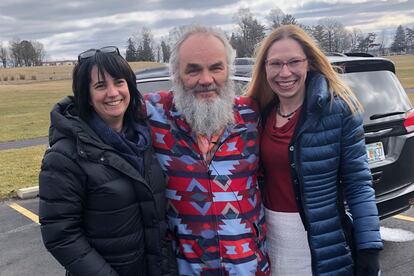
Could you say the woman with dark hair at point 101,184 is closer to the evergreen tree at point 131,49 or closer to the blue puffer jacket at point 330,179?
the blue puffer jacket at point 330,179

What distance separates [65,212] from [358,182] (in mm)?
1373

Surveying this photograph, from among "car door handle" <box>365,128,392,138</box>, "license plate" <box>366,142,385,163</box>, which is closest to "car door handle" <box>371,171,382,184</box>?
"license plate" <box>366,142,385,163</box>

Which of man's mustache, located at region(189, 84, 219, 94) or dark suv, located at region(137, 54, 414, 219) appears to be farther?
dark suv, located at region(137, 54, 414, 219)

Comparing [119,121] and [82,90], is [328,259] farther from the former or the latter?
[82,90]

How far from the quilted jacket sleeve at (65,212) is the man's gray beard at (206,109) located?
2.17 ft

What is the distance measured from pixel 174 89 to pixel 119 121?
0.44 m

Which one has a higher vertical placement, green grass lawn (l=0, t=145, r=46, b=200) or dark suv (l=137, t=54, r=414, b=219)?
dark suv (l=137, t=54, r=414, b=219)

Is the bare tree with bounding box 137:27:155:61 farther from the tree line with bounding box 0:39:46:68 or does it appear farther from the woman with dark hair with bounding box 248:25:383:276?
the woman with dark hair with bounding box 248:25:383:276

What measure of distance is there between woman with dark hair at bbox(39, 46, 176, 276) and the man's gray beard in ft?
0.85

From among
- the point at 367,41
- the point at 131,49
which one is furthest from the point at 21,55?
the point at 367,41

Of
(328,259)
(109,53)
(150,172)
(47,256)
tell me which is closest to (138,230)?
(150,172)

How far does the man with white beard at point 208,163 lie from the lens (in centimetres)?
221

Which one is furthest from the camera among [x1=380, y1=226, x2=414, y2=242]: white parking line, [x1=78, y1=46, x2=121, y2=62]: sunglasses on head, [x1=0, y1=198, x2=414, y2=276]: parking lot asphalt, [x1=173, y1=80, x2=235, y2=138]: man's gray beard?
[x1=380, y1=226, x2=414, y2=242]: white parking line

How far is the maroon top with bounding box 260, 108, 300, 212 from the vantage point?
2.34 metres
